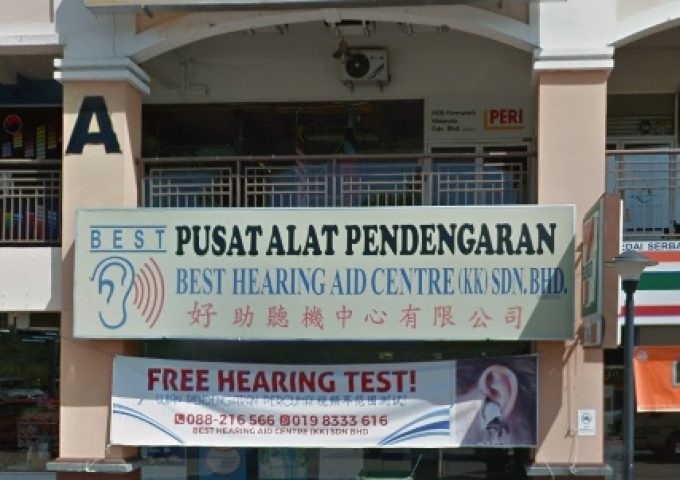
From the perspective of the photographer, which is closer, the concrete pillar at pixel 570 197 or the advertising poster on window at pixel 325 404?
the concrete pillar at pixel 570 197

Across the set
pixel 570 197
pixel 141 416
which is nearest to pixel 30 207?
pixel 141 416

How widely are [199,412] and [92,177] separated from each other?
3249 mm

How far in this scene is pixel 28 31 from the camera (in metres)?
13.1

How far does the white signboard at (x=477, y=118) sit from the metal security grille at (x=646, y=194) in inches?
60.3

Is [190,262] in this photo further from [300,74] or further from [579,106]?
[579,106]

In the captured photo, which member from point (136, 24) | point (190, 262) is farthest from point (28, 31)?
point (190, 262)

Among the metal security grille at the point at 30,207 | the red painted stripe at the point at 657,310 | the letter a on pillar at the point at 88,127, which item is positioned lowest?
the red painted stripe at the point at 657,310

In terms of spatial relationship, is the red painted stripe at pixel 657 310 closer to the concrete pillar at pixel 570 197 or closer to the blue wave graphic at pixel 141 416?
the concrete pillar at pixel 570 197

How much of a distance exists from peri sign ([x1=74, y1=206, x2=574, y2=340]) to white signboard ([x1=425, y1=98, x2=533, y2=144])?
313 cm

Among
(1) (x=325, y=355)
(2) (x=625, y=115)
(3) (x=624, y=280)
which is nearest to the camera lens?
(3) (x=624, y=280)

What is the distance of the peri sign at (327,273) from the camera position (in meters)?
12.0

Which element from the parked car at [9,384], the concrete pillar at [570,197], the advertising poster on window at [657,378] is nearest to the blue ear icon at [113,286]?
the parked car at [9,384]

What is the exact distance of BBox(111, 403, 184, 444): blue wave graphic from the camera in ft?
41.5

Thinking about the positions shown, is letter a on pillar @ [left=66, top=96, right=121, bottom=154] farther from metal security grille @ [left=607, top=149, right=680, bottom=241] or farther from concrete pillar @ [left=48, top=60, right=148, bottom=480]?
metal security grille @ [left=607, top=149, right=680, bottom=241]
